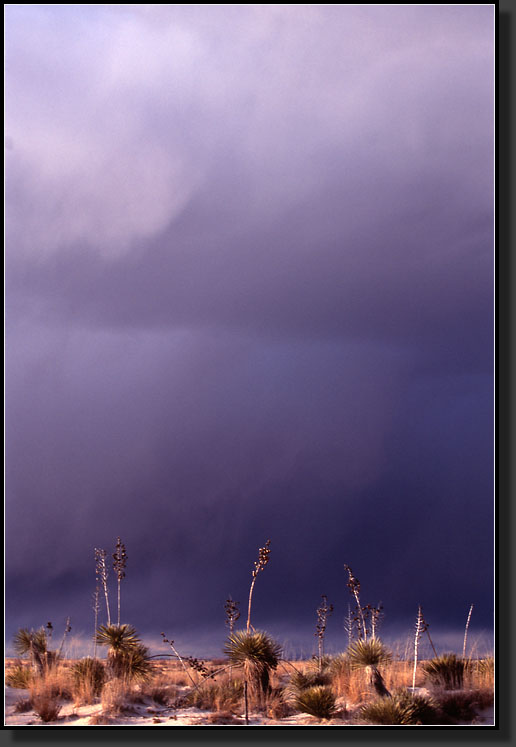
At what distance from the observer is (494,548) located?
35.2 ft

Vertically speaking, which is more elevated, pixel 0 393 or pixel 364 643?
pixel 0 393

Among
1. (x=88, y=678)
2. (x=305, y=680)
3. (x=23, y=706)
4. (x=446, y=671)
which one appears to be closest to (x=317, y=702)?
(x=305, y=680)

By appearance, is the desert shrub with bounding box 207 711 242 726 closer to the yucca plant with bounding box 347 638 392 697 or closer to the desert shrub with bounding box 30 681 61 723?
the yucca plant with bounding box 347 638 392 697

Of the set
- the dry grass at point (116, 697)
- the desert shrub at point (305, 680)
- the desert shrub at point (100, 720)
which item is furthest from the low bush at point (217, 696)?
the desert shrub at point (100, 720)

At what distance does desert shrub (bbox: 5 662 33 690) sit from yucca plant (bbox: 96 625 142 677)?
5.72 ft

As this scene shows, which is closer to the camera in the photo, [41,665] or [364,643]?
[364,643]

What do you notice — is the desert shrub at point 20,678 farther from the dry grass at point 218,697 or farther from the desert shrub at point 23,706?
the dry grass at point 218,697

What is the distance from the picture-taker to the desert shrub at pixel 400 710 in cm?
1182

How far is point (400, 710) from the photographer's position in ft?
38.9

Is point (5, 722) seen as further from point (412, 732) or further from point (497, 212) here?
point (497, 212)

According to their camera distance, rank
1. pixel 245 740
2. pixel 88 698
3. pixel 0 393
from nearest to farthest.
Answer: pixel 245 740
pixel 0 393
pixel 88 698

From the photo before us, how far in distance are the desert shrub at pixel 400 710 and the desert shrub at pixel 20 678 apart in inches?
264

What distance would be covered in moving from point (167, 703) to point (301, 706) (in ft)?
8.68

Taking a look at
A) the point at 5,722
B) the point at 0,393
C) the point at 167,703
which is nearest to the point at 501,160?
the point at 0,393
